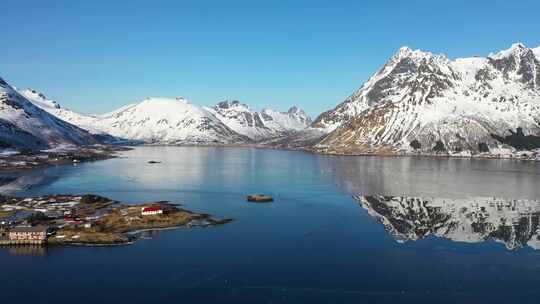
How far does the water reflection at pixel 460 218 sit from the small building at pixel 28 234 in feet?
177

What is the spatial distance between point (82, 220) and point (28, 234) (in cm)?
1398

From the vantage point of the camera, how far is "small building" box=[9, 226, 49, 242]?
7681 centimetres

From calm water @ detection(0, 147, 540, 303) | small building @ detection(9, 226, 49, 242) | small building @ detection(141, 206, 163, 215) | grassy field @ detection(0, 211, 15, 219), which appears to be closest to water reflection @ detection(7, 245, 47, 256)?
calm water @ detection(0, 147, 540, 303)

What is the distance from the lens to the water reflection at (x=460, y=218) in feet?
269

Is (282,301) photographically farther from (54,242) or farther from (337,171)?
(337,171)

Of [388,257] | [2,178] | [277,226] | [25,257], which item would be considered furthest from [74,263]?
[2,178]

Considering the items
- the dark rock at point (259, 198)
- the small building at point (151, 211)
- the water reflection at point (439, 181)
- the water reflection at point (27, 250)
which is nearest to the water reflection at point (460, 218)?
the water reflection at point (439, 181)

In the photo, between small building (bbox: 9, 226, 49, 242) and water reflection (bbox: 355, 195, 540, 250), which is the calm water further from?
small building (bbox: 9, 226, 49, 242)

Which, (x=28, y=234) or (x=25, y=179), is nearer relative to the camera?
(x=28, y=234)

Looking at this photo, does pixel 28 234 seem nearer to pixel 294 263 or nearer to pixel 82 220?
pixel 82 220

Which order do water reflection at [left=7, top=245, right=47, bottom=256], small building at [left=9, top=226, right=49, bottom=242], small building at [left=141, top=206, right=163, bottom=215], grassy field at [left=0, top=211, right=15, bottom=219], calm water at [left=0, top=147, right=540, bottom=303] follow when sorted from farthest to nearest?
grassy field at [left=0, top=211, right=15, bottom=219]
small building at [left=141, top=206, right=163, bottom=215]
small building at [left=9, top=226, right=49, bottom=242]
water reflection at [left=7, top=245, right=47, bottom=256]
calm water at [left=0, top=147, right=540, bottom=303]

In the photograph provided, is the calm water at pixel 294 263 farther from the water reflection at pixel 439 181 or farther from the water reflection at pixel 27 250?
the water reflection at pixel 439 181

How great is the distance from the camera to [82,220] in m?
90.8

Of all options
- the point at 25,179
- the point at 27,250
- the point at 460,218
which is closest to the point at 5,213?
the point at 27,250
